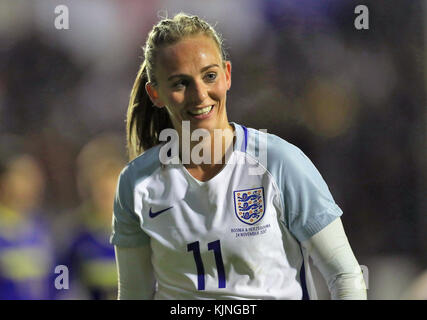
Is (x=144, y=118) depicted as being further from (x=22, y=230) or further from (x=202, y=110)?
(x=22, y=230)

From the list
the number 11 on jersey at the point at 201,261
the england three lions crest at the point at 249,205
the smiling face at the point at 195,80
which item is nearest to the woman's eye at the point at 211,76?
the smiling face at the point at 195,80

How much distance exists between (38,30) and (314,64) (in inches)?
72.8

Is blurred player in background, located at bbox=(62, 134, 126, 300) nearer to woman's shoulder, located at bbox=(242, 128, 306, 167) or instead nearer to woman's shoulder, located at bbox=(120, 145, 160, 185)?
woman's shoulder, located at bbox=(120, 145, 160, 185)

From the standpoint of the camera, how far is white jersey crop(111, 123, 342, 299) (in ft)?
5.74

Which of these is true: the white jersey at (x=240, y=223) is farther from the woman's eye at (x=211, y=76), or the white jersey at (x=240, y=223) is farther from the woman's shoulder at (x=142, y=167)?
the woman's eye at (x=211, y=76)

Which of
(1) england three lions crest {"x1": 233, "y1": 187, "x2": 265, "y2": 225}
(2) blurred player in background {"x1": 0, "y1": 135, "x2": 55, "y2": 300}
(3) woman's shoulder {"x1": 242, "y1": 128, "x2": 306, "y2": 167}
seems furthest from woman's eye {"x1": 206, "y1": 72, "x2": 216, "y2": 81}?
(2) blurred player in background {"x1": 0, "y1": 135, "x2": 55, "y2": 300}

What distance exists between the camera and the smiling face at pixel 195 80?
1807mm

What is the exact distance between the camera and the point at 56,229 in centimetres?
375

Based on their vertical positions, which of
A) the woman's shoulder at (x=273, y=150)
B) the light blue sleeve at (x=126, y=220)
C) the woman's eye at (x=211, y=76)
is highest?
the woman's eye at (x=211, y=76)

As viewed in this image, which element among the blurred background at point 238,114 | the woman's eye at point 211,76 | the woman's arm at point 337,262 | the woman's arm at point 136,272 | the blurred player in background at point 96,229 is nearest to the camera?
the woman's arm at point 337,262

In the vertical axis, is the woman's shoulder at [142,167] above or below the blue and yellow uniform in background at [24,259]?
→ above

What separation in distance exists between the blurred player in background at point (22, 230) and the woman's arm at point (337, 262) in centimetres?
227

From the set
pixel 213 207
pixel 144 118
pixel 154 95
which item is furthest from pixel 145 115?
pixel 213 207

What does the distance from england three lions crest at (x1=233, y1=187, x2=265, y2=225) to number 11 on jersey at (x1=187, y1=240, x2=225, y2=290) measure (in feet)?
0.35
